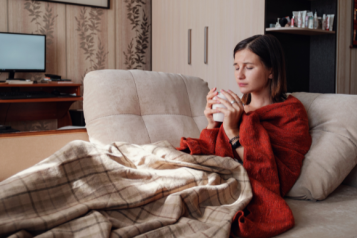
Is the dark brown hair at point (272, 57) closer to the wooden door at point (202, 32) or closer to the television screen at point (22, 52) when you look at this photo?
the wooden door at point (202, 32)

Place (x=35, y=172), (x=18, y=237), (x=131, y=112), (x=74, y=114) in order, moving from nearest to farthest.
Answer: (x=18, y=237), (x=35, y=172), (x=131, y=112), (x=74, y=114)

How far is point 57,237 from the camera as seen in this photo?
2.53 feet

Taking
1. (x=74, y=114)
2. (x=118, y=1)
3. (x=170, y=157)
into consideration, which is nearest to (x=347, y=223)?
(x=170, y=157)

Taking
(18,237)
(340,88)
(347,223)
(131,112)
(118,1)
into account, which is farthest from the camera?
(118,1)

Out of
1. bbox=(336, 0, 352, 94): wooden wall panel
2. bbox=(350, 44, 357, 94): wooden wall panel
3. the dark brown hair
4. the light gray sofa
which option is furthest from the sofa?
bbox=(350, 44, 357, 94): wooden wall panel

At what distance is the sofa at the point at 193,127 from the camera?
3.93ft

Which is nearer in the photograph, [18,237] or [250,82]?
[18,237]

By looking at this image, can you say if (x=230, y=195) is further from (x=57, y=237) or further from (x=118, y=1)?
(x=118, y=1)

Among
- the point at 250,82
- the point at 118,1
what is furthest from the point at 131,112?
the point at 118,1

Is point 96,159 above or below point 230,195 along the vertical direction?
above

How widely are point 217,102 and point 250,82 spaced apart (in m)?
0.21

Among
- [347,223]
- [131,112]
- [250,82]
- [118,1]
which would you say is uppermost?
[118,1]

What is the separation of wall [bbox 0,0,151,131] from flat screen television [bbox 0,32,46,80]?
0.17 metres

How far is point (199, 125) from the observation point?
1.69m
